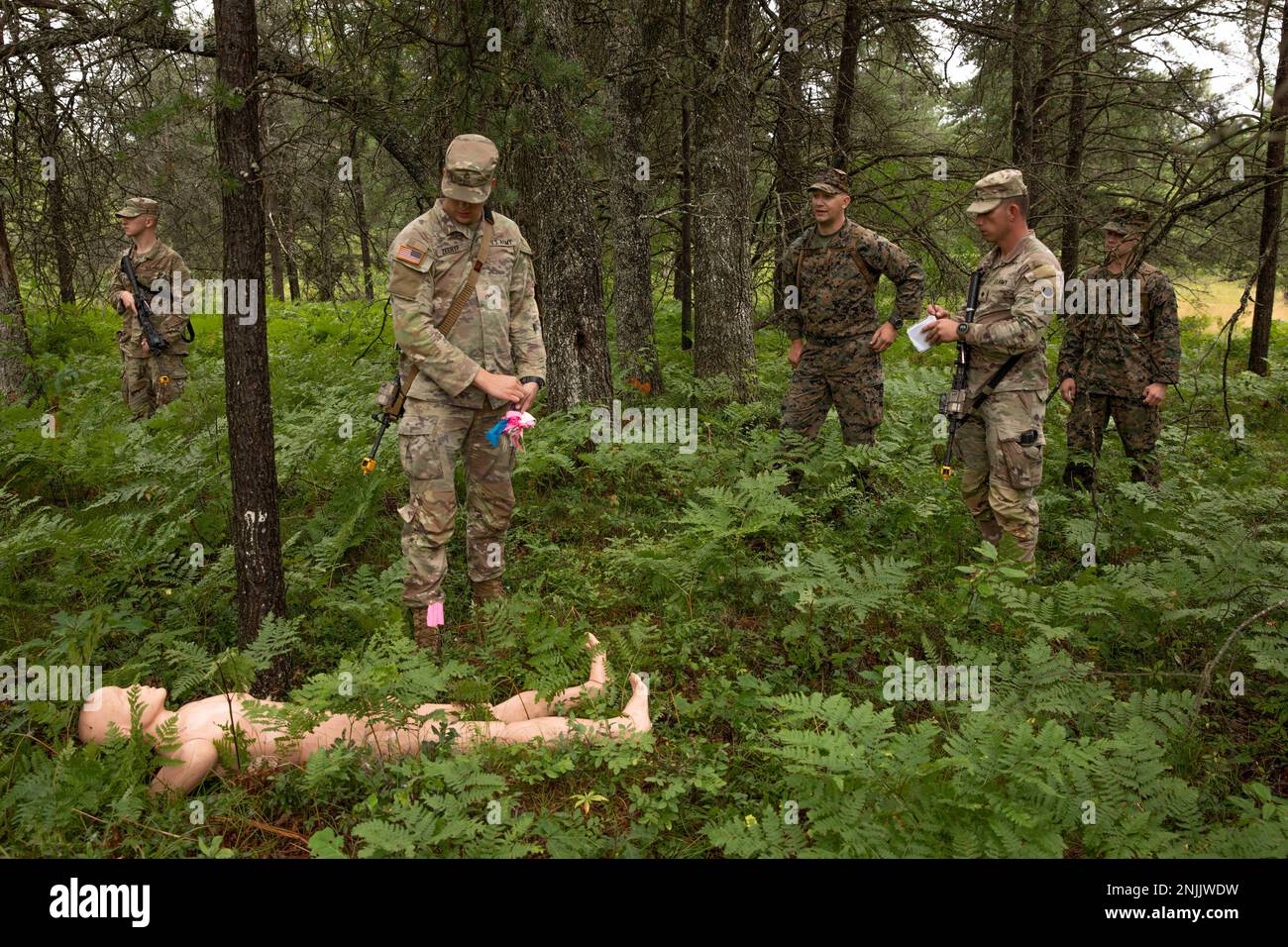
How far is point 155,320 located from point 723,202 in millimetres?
6433

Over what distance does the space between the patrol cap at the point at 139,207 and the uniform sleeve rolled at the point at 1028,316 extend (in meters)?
8.45

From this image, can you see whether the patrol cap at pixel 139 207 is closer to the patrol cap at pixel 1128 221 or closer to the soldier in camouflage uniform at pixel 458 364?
the soldier in camouflage uniform at pixel 458 364

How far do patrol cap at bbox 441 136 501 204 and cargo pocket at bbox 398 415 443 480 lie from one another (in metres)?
1.30

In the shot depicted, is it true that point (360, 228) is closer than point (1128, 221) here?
Yes

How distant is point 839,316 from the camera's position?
6648 mm

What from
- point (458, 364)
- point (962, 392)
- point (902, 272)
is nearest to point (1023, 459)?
point (962, 392)

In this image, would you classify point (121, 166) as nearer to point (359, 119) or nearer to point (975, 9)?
point (359, 119)

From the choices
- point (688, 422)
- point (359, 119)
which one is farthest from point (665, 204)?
point (359, 119)

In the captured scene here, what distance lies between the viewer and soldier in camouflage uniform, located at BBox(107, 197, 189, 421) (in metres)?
8.83

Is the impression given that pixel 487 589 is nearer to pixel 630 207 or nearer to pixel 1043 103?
pixel 630 207

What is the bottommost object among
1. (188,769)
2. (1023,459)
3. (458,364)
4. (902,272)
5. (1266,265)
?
(188,769)

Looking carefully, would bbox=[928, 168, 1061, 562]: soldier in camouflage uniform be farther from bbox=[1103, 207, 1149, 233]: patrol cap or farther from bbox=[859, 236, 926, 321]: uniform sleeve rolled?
bbox=[1103, 207, 1149, 233]: patrol cap

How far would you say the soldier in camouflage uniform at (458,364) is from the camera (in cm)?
457

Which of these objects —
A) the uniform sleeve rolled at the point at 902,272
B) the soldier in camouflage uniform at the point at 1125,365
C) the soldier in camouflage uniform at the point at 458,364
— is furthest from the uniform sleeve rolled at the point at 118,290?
the soldier in camouflage uniform at the point at 1125,365
